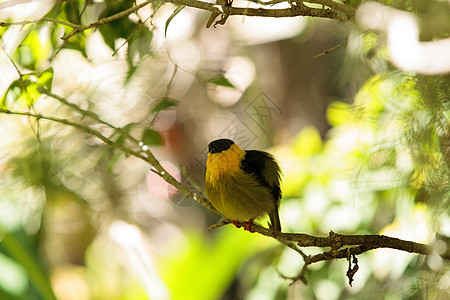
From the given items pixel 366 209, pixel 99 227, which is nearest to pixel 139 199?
pixel 99 227

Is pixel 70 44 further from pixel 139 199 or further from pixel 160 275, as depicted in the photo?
pixel 139 199

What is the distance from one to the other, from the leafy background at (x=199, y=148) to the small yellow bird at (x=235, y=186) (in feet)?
0.26

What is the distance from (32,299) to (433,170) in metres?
1.53

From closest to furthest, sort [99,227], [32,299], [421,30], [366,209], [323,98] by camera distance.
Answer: [421,30], [366,209], [32,299], [323,98], [99,227]

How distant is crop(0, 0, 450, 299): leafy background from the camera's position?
0.75 meters

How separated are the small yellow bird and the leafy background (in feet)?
0.26

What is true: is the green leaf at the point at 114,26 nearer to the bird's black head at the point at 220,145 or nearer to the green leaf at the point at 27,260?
the bird's black head at the point at 220,145

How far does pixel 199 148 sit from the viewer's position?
228cm

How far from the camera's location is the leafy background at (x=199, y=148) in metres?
0.75

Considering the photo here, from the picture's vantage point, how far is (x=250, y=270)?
178cm

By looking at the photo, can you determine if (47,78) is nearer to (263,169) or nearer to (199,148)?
(263,169)

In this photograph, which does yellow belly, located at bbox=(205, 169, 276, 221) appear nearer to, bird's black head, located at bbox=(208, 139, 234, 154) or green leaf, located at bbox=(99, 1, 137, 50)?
bird's black head, located at bbox=(208, 139, 234, 154)

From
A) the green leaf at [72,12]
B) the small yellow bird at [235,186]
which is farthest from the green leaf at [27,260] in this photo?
the green leaf at [72,12]

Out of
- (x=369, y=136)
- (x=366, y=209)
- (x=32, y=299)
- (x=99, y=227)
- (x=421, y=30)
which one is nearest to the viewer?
(x=421, y=30)
